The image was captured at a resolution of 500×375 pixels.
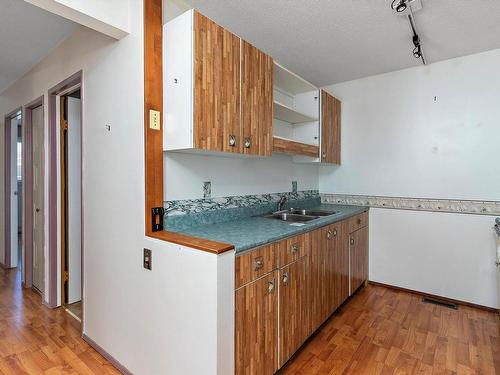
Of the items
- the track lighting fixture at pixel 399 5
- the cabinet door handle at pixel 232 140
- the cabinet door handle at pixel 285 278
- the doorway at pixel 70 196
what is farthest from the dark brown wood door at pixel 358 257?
the doorway at pixel 70 196

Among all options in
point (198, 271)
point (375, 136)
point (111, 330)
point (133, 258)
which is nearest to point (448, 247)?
point (375, 136)

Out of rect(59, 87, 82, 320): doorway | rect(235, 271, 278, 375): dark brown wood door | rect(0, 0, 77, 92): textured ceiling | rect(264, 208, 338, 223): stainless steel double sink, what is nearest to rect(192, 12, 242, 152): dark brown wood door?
rect(235, 271, 278, 375): dark brown wood door

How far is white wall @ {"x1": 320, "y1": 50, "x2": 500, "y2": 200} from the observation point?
2.63 m

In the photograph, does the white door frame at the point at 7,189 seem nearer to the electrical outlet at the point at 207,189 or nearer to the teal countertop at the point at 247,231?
the electrical outlet at the point at 207,189

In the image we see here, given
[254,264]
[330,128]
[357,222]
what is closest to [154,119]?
[254,264]

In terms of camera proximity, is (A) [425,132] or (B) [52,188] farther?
(A) [425,132]

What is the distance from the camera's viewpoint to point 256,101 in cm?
198

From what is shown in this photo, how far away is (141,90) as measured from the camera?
1623 millimetres

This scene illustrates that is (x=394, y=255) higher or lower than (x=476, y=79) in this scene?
lower

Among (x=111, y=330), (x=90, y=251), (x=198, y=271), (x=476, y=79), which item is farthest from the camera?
(x=476, y=79)

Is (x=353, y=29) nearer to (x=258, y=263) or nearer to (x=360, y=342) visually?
(x=258, y=263)

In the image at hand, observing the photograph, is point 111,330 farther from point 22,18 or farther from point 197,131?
point 22,18

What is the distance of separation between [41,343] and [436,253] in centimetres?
372

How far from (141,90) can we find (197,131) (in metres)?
0.44
